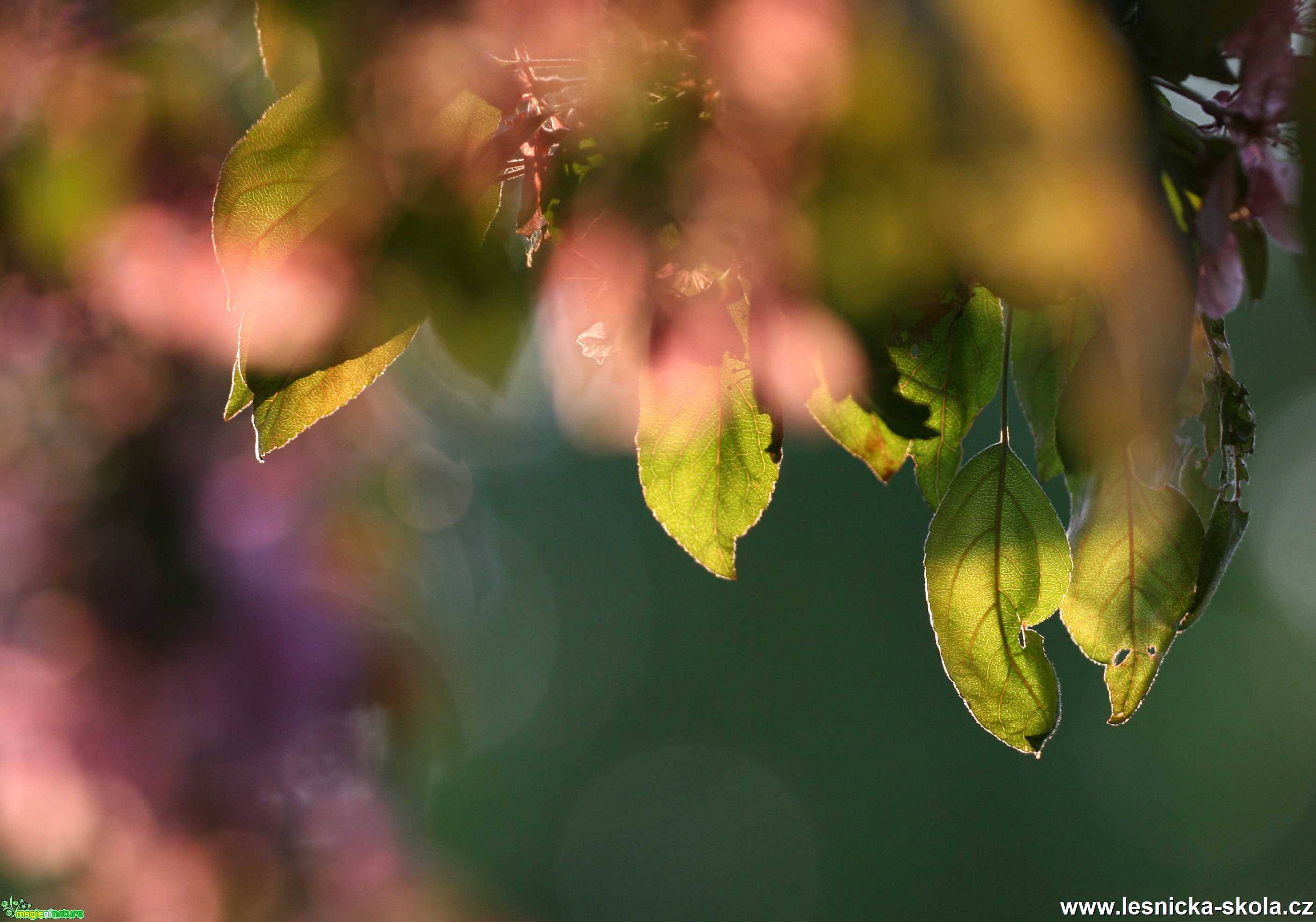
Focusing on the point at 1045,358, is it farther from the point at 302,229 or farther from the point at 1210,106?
the point at 302,229

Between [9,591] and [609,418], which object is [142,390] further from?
[609,418]

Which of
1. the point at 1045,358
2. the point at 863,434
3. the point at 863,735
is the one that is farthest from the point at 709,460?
the point at 863,735

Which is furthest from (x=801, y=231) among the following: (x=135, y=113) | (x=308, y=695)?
(x=308, y=695)

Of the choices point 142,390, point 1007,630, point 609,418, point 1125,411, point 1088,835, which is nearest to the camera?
point 1125,411

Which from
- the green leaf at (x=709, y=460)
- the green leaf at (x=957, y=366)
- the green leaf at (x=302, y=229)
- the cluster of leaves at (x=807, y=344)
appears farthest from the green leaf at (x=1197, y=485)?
the green leaf at (x=302, y=229)

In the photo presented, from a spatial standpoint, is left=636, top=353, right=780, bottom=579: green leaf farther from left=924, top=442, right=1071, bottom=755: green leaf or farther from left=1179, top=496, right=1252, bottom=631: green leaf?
left=1179, top=496, right=1252, bottom=631: green leaf

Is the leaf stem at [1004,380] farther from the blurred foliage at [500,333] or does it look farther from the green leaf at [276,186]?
the green leaf at [276,186]

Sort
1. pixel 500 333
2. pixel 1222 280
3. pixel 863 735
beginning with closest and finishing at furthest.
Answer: pixel 1222 280, pixel 500 333, pixel 863 735
